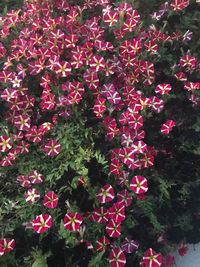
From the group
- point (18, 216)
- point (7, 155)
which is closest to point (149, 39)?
point (7, 155)

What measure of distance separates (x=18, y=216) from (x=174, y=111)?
1424 millimetres

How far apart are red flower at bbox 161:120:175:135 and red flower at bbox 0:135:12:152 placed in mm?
1086

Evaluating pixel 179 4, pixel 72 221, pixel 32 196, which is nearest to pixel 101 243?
pixel 72 221

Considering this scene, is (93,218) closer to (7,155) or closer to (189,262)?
(7,155)

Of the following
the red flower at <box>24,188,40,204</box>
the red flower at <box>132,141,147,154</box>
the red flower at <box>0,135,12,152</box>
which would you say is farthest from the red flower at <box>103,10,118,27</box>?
the red flower at <box>24,188,40,204</box>

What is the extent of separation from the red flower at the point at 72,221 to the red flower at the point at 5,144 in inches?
27.1

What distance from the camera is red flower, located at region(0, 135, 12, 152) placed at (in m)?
3.21

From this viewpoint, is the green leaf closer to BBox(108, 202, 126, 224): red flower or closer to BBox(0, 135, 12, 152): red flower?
BBox(108, 202, 126, 224): red flower

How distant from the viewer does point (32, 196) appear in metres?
3.07

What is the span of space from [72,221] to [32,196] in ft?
1.18

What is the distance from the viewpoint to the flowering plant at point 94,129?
3.04m

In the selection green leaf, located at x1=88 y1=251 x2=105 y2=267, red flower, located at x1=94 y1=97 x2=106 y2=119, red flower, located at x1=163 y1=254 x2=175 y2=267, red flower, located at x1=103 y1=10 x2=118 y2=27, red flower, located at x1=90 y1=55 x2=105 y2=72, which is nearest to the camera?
green leaf, located at x1=88 y1=251 x2=105 y2=267

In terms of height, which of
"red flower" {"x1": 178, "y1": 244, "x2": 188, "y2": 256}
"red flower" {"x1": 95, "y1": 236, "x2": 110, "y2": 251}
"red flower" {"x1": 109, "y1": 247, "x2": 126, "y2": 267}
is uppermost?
"red flower" {"x1": 95, "y1": 236, "x2": 110, "y2": 251}

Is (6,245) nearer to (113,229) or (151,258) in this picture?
(113,229)
